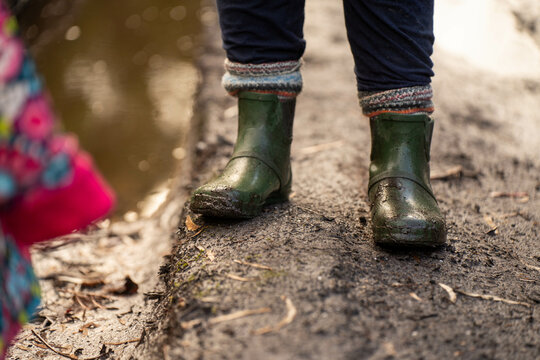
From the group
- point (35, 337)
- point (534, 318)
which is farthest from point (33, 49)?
point (534, 318)

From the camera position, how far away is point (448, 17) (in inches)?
139

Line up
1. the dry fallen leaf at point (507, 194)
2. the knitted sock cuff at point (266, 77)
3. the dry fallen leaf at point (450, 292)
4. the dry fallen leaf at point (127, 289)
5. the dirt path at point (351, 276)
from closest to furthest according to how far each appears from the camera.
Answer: the dirt path at point (351, 276)
the dry fallen leaf at point (450, 292)
the knitted sock cuff at point (266, 77)
the dry fallen leaf at point (127, 289)
the dry fallen leaf at point (507, 194)

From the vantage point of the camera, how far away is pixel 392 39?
1.24 m

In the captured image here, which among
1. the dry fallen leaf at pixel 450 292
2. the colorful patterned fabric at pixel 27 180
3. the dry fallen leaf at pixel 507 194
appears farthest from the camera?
the dry fallen leaf at pixel 507 194

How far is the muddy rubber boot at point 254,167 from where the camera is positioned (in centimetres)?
126

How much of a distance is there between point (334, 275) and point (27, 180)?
2.23 ft

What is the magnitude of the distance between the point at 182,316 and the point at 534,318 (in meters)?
0.77

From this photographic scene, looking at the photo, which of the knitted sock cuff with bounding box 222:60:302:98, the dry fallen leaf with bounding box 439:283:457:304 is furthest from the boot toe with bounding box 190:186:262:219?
the dry fallen leaf with bounding box 439:283:457:304

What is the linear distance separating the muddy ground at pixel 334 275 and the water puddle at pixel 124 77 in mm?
308

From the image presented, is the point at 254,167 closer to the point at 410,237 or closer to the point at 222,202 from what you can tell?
the point at 222,202

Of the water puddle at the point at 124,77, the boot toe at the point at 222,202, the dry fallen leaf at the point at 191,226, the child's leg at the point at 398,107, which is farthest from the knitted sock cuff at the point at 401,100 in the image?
the water puddle at the point at 124,77

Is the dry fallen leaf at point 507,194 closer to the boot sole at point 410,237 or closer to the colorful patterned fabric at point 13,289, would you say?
the boot sole at point 410,237

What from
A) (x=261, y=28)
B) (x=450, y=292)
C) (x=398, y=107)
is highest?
(x=261, y=28)

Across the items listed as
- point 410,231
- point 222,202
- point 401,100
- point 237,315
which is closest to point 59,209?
point 237,315
